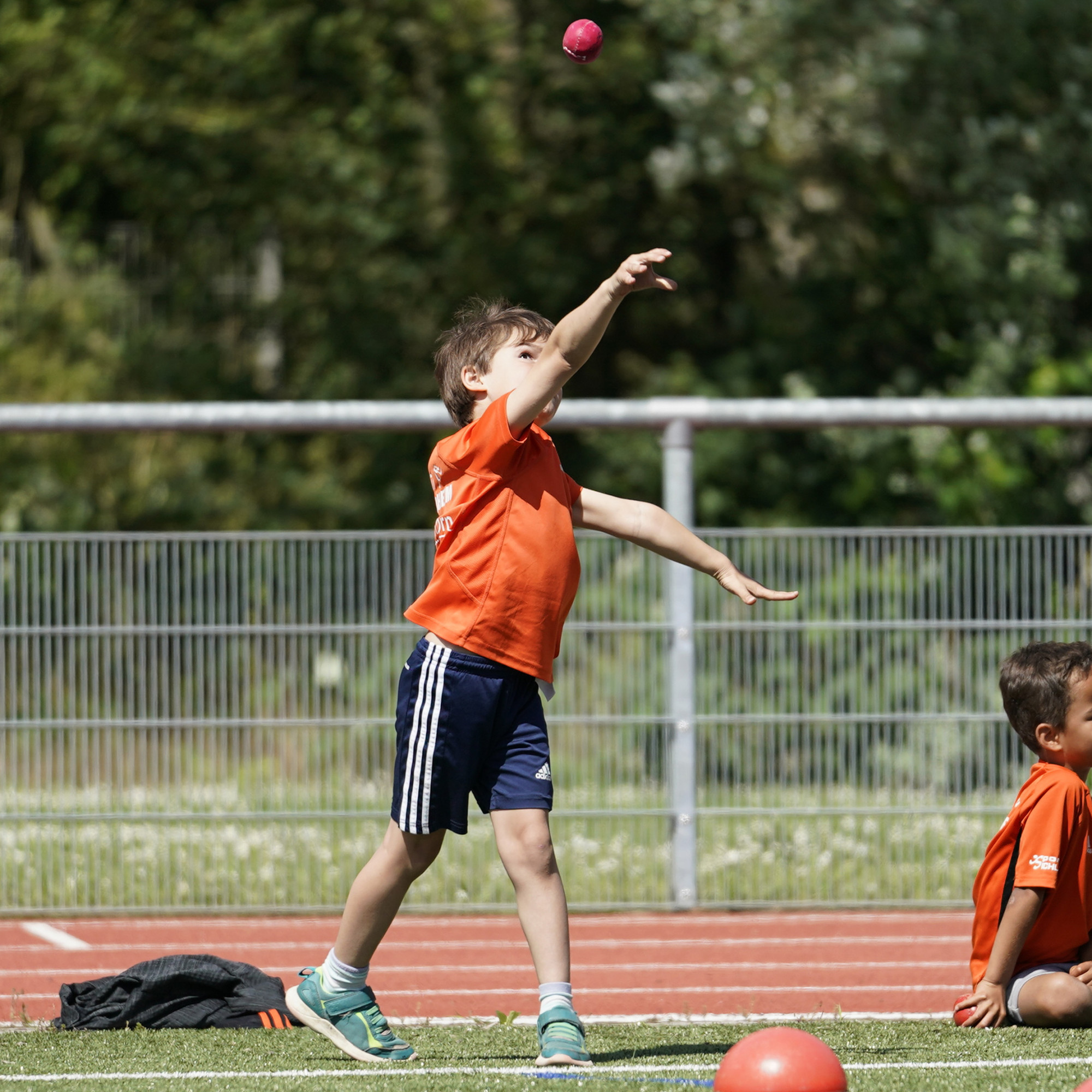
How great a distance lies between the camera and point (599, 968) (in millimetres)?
5582

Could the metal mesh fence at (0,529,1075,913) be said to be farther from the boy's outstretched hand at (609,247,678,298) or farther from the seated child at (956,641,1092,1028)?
the boy's outstretched hand at (609,247,678,298)

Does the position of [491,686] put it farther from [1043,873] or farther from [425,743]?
[1043,873]

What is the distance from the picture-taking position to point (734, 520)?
1396 cm

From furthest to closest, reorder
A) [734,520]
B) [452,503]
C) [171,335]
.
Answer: [171,335] < [734,520] < [452,503]

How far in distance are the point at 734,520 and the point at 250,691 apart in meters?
7.75

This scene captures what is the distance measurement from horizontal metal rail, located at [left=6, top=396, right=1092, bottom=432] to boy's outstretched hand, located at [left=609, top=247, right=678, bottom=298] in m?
3.00

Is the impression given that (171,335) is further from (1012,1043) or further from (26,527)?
(1012,1043)

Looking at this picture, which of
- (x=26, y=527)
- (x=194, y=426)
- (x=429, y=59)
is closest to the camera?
(x=194, y=426)

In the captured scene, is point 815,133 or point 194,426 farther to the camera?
point 815,133

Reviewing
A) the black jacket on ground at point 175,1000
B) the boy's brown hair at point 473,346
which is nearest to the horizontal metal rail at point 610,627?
the black jacket on ground at point 175,1000

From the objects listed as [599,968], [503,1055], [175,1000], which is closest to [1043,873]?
[503,1055]

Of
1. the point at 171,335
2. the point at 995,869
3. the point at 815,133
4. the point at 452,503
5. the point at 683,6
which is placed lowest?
the point at 995,869

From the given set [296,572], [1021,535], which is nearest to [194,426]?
[296,572]

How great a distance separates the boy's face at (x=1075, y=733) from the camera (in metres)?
4.31
